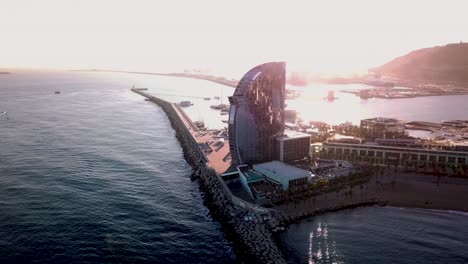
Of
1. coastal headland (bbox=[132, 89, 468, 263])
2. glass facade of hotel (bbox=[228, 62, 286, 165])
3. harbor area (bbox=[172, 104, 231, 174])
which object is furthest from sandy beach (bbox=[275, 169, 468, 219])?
harbor area (bbox=[172, 104, 231, 174])

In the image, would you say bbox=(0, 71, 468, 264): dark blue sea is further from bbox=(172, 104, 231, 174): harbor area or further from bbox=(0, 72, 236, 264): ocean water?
bbox=(172, 104, 231, 174): harbor area

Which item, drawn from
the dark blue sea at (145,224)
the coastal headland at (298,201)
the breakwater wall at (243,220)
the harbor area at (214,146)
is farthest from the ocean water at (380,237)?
the harbor area at (214,146)

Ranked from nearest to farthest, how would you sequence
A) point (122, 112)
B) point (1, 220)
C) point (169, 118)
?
1. point (1, 220)
2. point (169, 118)
3. point (122, 112)

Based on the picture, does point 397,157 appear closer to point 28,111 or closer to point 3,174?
point 3,174

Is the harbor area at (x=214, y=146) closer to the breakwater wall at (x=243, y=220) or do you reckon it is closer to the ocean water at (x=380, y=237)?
the breakwater wall at (x=243, y=220)

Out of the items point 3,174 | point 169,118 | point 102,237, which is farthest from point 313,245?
point 169,118

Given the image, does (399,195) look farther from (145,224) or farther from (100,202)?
(100,202)
